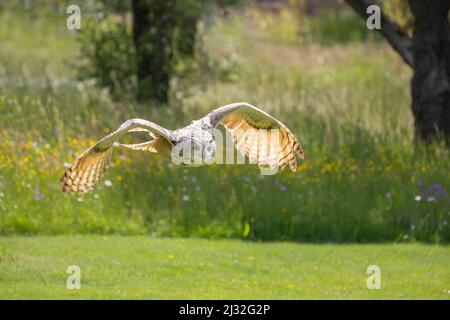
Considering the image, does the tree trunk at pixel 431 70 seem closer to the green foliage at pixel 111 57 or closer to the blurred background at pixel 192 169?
the blurred background at pixel 192 169

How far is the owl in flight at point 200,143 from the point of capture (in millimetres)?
9016

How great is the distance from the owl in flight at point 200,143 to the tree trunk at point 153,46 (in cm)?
649

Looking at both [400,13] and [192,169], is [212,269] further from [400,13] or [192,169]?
[400,13]

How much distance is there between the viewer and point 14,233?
40.7 ft

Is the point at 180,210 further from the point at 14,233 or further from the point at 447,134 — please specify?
the point at 447,134

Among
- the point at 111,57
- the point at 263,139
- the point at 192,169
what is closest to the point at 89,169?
the point at 263,139

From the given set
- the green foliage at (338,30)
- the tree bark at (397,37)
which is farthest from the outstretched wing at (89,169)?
the green foliage at (338,30)

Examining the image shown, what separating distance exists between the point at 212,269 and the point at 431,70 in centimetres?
511

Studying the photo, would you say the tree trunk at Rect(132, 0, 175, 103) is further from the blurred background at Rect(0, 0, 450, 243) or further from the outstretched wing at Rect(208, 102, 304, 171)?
the outstretched wing at Rect(208, 102, 304, 171)

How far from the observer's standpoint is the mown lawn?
9883mm

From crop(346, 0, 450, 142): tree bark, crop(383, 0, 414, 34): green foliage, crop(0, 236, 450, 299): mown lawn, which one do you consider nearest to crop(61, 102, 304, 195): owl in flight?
crop(0, 236, 450, 299): mown lawn

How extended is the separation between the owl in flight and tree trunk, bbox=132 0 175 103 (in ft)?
21.3

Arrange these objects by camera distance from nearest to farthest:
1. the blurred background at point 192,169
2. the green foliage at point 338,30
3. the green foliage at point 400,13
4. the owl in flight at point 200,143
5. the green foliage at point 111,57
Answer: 1. the owl in flight at point 200,143
2. the blurred background at point 192,169
3. the green foliage at point 111,57
4. the green foliage at point 400,13
5. the green foliage at point 338,30

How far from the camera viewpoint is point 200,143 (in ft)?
29.7
